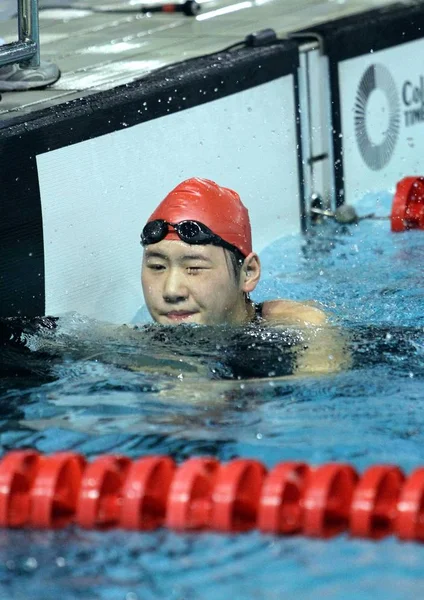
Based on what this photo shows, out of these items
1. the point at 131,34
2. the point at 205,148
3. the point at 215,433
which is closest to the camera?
the point at 215,433

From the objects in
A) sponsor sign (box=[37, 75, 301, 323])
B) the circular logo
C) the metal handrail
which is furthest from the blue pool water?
the circular logo

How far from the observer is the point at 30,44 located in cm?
327

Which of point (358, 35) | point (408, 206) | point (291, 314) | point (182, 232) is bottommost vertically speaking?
point (408, 206)

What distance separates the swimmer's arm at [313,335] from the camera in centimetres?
282

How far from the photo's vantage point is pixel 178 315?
3.01 m

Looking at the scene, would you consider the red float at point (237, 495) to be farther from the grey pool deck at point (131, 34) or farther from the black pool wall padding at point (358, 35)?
the black pool wall padding at point (358, 35)

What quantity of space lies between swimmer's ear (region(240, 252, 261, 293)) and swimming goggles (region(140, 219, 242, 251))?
5.8 inches

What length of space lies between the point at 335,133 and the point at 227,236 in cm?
181

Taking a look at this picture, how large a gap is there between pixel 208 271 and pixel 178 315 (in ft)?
0.47

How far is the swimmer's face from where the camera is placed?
298cm

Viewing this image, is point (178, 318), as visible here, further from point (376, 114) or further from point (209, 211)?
point (376, 114)

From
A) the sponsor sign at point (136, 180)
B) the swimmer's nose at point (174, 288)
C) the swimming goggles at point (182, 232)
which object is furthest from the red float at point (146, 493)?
the sponsor sign at point (136, 180)

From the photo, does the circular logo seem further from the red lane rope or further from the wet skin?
the red lane rope

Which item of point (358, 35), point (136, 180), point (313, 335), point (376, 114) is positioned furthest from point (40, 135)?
point (376, 114)
